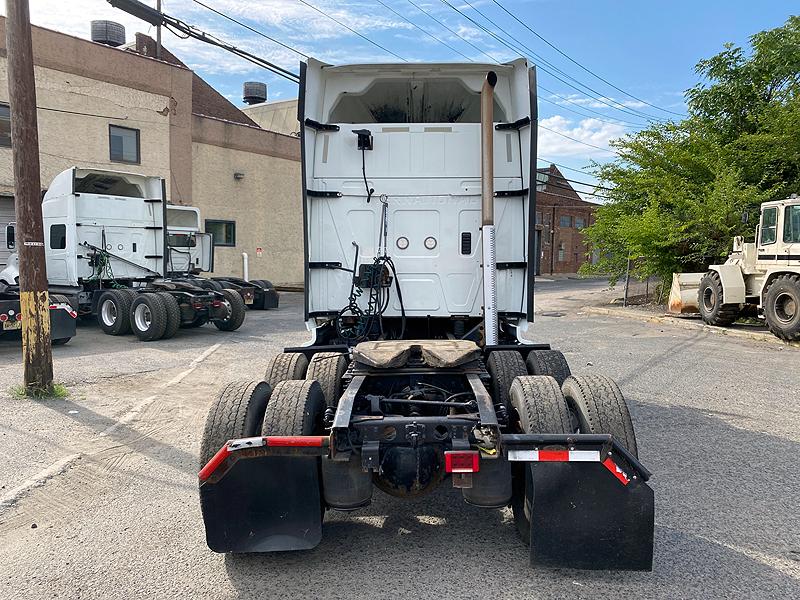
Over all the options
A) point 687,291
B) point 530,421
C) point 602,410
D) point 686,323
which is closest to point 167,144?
point 687,291

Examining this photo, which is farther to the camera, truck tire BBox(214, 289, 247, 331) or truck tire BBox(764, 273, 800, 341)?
truck tire BBox(214, 289, 247, 331)

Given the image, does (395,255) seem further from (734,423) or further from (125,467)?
(734,423)

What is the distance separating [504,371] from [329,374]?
4.36 feet

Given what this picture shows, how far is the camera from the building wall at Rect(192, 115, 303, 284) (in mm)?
23516

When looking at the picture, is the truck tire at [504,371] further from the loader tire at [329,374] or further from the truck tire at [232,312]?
the truck tire at [232,312]

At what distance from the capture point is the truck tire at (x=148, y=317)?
12.3 m

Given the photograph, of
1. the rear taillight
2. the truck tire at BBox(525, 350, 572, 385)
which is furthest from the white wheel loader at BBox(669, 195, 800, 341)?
the rear taillight

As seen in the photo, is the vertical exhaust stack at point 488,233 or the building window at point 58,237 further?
the building window at point 58,237

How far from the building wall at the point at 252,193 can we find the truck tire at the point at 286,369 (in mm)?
19364

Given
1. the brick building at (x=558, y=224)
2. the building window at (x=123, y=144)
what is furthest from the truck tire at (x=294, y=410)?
the brick building at (x=558, y=224)

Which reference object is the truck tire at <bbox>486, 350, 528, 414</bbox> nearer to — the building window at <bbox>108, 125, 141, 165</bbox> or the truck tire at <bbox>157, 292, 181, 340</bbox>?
the truck tire at <bbox>157, 292, 181, 340</bbox>

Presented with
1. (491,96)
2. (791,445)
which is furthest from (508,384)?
(791,445)

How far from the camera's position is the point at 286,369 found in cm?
504

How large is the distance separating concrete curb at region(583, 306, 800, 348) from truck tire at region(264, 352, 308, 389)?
430 inches
